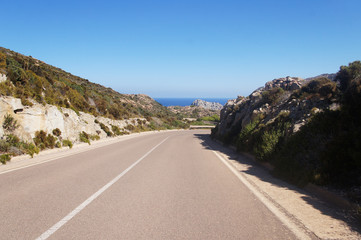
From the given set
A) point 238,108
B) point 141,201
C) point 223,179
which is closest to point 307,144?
point 223,179

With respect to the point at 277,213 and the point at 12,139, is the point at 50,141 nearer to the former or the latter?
the point at 12,139

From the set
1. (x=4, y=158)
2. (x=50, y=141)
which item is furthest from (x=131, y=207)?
(x=50, y=141)

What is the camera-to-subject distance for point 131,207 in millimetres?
5352

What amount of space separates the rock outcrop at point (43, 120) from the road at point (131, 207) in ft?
20.3

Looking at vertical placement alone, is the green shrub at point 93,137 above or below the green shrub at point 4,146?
below

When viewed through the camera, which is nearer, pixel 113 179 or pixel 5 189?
pixel 5 189

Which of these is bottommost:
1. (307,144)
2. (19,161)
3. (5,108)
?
(19,161)

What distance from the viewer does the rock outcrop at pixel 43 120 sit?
45.9 feet

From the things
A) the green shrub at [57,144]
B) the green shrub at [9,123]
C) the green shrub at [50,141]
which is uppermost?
the green shrub at [9,123]

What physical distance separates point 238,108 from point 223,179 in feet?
55.1

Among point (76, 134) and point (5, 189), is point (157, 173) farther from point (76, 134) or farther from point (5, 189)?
point (76, 134)

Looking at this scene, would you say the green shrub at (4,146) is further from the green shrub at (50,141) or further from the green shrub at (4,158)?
the green shrub at (50,141)

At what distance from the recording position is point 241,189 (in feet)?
22.6

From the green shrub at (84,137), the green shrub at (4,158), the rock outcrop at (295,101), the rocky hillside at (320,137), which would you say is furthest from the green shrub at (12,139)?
the rock outcrop at (295,101)
